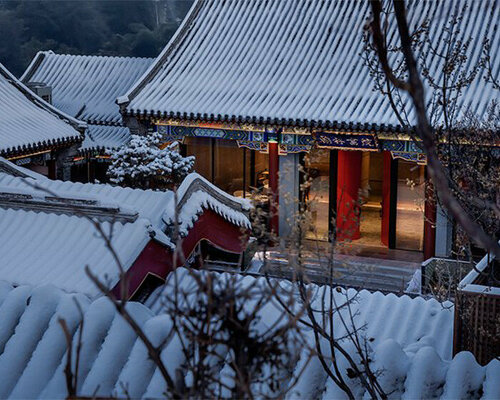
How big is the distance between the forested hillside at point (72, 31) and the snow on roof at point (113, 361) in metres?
44.1

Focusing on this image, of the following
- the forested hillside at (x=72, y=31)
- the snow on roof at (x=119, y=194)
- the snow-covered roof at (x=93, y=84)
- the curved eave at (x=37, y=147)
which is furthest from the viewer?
the forested hillside at (x=72, y=31)

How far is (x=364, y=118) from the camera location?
16.4m

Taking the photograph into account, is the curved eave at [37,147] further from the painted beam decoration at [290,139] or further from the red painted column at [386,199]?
the red painted column at [386,199]

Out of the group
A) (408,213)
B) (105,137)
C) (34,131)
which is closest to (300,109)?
(408,213)

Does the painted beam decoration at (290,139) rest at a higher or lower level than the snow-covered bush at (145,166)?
higher

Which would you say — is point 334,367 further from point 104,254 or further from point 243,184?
point 243,184

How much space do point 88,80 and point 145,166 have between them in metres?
8.46

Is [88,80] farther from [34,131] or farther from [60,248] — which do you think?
[60,248]

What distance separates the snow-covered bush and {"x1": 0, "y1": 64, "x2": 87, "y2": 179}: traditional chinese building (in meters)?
1.85

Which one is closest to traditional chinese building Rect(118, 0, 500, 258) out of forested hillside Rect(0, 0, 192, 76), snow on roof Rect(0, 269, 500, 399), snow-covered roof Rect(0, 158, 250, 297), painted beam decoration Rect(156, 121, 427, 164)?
painted beam decoration Rect(156, 121, 427, 164)

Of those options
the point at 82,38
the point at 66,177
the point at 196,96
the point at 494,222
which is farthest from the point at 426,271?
the point at 82,38

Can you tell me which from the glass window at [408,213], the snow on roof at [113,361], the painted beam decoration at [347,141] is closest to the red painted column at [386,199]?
the glass window at [408,213]

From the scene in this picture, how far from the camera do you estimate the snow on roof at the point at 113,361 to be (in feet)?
16.6

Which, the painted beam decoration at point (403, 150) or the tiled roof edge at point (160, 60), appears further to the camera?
the tiled roof edge at point (160, 60)
